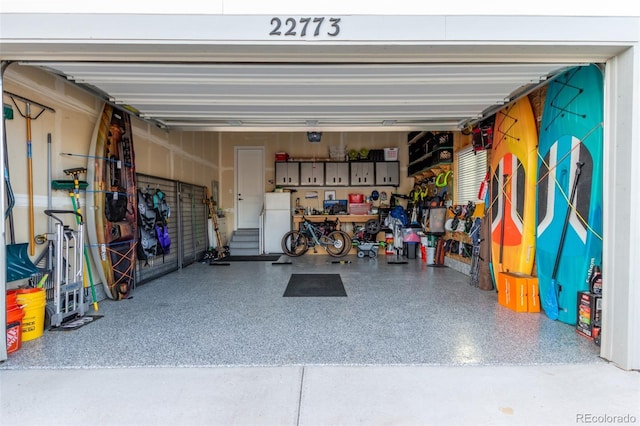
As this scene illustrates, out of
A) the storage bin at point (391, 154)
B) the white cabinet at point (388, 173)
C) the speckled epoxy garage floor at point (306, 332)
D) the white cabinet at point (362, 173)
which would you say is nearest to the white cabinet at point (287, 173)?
the white cabinet at point (362, 173)

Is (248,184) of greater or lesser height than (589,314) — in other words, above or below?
above

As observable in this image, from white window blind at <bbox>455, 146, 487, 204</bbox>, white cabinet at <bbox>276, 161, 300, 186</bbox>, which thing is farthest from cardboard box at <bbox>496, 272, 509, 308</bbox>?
white cabinet at <bbox>276, 161, 300, 186</bbox>

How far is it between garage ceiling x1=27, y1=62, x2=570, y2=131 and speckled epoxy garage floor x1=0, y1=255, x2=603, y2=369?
2338 millimetres

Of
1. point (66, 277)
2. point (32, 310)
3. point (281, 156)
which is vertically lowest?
point (32, 310)

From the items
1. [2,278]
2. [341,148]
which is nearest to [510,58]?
[2,278]

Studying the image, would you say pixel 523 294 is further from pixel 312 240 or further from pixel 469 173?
pixel 312 240

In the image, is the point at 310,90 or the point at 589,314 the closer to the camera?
the point at 589,314

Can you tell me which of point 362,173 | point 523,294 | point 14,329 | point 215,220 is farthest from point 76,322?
point 362,173

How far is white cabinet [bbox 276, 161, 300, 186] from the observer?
332 inches

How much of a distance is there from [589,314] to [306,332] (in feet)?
8.09

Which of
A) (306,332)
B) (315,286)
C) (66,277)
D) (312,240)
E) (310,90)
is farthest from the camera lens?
(312,240)

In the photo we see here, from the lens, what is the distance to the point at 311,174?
8.43 metres

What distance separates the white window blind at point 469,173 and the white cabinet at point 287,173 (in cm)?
418

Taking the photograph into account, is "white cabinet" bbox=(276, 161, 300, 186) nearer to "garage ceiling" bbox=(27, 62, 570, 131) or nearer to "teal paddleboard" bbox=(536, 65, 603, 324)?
"garage ceiling" bbox=(27, 62, 570, 131)
